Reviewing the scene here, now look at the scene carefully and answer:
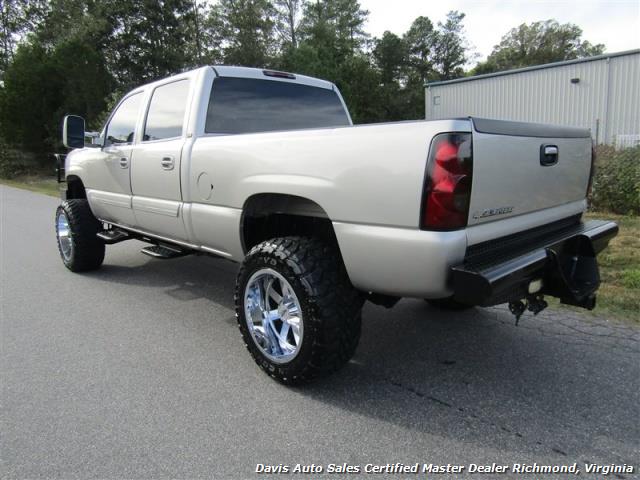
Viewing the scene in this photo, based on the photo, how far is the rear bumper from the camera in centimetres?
222

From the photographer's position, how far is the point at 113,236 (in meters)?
5.25

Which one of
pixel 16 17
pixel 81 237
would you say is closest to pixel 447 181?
pixel 81 237

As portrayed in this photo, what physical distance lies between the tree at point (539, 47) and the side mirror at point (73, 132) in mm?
61319

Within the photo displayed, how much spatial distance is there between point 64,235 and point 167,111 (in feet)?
8.89

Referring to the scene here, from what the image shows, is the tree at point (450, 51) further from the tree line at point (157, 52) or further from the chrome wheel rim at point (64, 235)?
the chrome wheel rim at point (64, 235)

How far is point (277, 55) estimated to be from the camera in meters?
38.9

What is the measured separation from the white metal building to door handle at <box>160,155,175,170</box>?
15.1 m

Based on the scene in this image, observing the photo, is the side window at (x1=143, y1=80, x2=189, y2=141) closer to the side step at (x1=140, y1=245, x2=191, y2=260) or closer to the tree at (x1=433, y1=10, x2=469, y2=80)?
the side step at (x1=140, y1=245, x2=191, y2=260)

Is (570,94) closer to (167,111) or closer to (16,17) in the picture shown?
(167,111)

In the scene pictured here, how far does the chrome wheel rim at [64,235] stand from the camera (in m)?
5.76

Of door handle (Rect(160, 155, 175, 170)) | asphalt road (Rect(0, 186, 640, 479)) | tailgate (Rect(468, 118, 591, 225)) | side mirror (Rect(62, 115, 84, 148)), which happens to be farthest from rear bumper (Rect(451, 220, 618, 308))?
side mirror (Rect(62, 115, 84, 148))

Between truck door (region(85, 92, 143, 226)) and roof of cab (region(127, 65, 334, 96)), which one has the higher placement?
roof of cab (region(127, 65, 334, 96))

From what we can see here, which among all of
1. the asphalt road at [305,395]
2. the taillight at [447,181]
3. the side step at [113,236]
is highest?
the taillight at [447,181]

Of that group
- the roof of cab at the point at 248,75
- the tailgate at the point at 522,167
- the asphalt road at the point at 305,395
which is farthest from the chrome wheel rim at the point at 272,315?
the roof of cab at the point at 248,75
